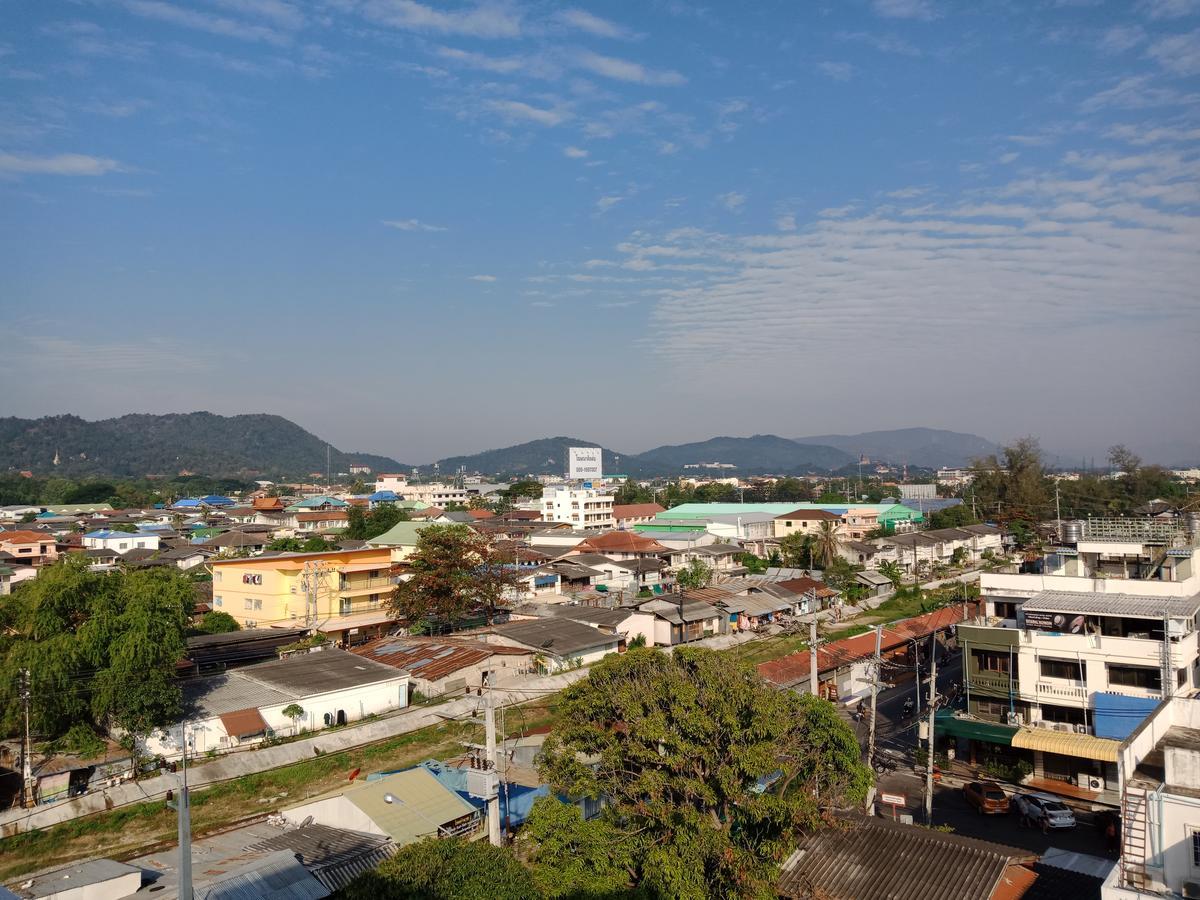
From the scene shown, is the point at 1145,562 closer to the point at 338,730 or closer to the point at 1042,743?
the point at 1042,743

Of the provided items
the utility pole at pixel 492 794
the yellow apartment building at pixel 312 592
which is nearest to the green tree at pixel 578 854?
the utility pole at pixel 492 794

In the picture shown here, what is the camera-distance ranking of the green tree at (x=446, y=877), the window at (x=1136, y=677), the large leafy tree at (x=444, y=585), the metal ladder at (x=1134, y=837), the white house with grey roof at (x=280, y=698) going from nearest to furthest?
the metal ladder at (x=1134, y=837) → the green tree at (x=446, y=877) → the window at (x=1136, y=677) → the white house with grey roof at (x=280, y=698) → the large leafy tree at (x=444, y=585)

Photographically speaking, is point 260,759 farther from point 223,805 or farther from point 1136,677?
point 1136,677

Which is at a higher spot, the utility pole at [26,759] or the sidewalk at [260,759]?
the utility pole at [26,759]

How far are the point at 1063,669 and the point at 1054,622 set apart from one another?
3.12 feet

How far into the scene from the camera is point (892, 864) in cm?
1031

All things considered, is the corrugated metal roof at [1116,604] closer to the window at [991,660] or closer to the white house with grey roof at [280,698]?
the window at [991,660]

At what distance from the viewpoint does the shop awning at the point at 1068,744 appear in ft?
49.4

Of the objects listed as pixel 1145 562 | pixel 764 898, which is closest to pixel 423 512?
pixel 1145 562

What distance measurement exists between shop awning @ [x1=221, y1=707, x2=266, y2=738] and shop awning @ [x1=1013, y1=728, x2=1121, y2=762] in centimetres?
1603

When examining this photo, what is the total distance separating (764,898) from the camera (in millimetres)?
9672

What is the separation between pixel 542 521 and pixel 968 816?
6221cm

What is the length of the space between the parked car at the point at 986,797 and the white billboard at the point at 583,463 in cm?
9102

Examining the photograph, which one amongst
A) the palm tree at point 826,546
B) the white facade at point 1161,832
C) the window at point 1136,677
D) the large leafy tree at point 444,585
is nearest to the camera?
the white facade at point 1161,832
